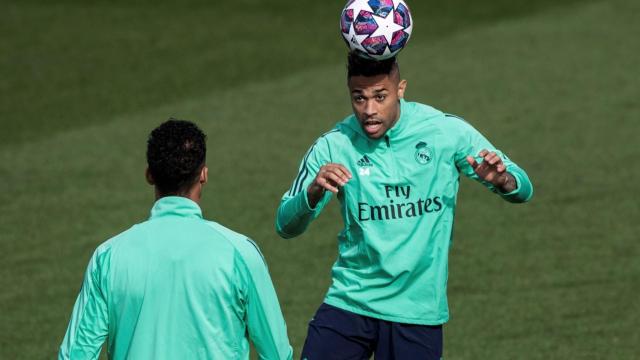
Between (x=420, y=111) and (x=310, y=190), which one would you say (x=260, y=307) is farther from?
(x=420, y=111)

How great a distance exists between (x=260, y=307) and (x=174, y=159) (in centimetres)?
69

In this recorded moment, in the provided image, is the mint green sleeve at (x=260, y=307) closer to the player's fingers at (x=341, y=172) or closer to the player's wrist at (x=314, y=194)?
the player's fingers at (x=341, y=172)

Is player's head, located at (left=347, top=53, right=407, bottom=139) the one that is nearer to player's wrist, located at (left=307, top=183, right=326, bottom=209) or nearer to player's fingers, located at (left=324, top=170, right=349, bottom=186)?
player's wrist, located at (left=307, top=183, right=326, bottom=209)

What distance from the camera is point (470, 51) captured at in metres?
19.0

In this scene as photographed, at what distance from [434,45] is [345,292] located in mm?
13224

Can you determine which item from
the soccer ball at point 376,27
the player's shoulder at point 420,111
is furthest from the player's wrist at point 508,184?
the soccer ball at point 376,27

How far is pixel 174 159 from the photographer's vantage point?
16.6 feet

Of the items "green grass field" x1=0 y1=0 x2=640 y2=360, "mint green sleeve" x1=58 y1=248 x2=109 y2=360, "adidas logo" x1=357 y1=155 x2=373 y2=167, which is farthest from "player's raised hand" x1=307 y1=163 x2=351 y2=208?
"green grass field" x1=0 y1=0 x2=640 y2=360

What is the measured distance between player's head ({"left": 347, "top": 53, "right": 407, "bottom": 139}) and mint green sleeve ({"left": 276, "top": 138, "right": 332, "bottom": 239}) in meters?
0.27

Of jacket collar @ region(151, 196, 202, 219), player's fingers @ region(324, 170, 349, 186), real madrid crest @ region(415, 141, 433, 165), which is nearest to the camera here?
jacket collar @ region(151, 196, 202, 219)

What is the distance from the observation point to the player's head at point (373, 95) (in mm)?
6520

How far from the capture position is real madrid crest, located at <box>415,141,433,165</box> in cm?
655

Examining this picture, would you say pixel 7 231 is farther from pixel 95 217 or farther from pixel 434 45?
pixel 434 45

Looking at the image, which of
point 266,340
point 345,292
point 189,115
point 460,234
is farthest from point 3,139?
point 266,340
